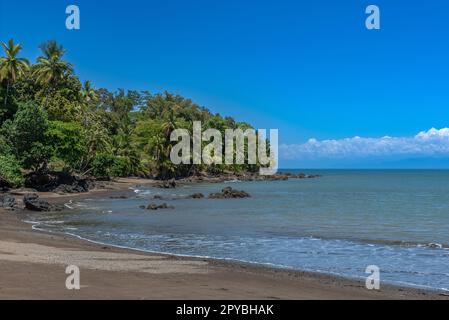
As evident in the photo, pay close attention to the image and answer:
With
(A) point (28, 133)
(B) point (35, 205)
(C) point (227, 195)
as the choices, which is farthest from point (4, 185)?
(C) point (227, 195)

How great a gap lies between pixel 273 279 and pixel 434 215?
27.2m

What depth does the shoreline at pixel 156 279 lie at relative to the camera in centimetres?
930

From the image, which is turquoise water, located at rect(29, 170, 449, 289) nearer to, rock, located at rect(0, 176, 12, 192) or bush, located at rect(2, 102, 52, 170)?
rock, located at rect(0, 176, 12, 192)

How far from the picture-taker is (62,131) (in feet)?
171

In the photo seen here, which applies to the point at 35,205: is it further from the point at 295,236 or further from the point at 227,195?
the point at 227,195

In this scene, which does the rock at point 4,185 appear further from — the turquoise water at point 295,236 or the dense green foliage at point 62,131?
the turquoise water at point 295,236

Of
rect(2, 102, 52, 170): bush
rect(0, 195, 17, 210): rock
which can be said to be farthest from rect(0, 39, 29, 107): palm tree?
rect(0, 195, 17, 210): rock

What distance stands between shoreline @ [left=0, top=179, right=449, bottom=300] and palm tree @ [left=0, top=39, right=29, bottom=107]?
4289 centimetres

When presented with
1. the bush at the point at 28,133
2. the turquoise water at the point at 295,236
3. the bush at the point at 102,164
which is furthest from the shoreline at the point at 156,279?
the bush at the point at 102,164
